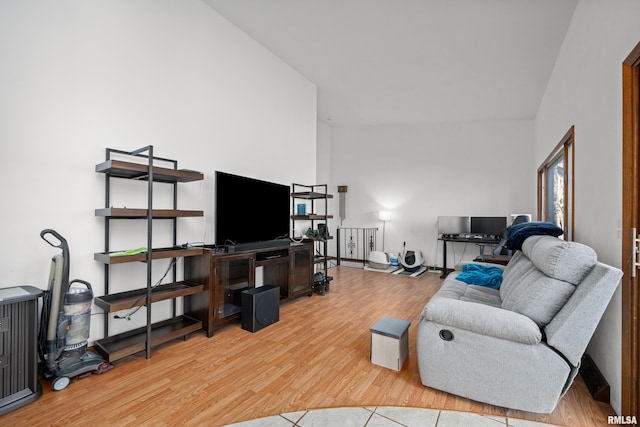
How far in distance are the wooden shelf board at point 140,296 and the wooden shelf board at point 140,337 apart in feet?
1.00

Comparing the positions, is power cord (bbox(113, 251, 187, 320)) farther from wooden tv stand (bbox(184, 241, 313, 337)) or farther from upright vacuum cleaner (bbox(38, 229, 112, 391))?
upright vacuum cleaner (bbox(38, 229, 112, 391))

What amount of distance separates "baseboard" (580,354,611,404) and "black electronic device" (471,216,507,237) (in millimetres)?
3914

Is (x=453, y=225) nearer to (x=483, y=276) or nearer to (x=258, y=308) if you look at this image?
(x=483, y=276)

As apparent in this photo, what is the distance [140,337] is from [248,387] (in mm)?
1062

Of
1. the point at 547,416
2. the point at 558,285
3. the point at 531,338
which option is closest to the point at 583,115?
the point at 558,285

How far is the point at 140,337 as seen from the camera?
2439mm

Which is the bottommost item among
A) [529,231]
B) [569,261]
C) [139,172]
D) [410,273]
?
[410,273]

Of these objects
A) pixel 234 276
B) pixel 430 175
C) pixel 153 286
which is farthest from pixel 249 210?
pixel 430 175

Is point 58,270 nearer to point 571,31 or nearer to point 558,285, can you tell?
point 558,285

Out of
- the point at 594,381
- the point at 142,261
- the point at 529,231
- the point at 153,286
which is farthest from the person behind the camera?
the point at 529,231

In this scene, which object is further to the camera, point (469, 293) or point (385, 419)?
point (469, 293)

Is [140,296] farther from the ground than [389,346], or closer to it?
farther from the ground

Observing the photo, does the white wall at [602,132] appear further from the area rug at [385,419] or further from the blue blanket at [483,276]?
the blue blanket at [483,276]

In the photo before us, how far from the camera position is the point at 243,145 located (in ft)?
12.0
